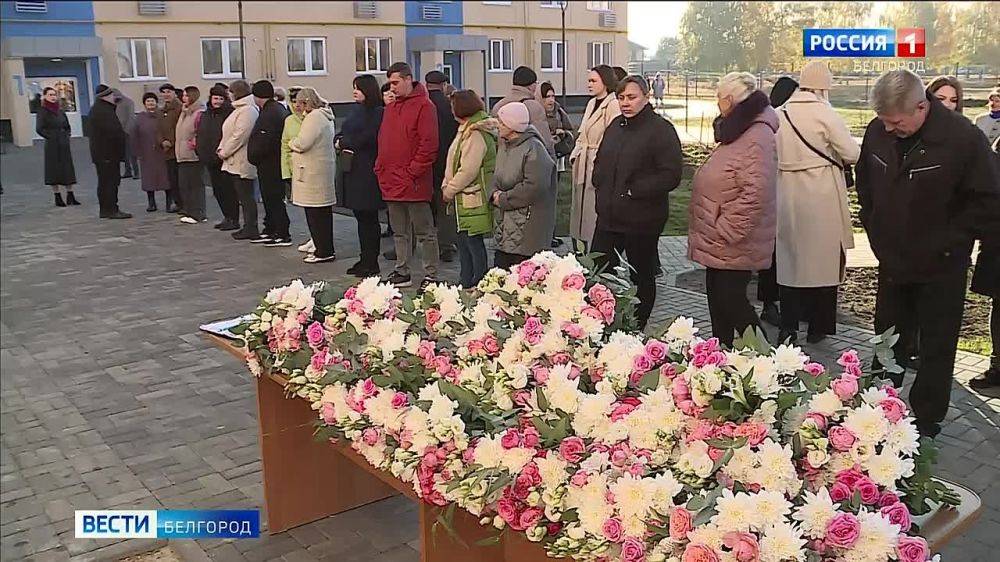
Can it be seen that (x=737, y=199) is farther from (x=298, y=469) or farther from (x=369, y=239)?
(x=369, y=239)

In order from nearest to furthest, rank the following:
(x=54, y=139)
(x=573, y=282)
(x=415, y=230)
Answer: (x=573, y=282), (x=415, y=230), (x=54, y=139)

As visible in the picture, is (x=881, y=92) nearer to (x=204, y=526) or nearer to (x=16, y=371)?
(x=204, y=526)

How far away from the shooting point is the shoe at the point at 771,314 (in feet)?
20.0

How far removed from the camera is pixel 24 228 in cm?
1130

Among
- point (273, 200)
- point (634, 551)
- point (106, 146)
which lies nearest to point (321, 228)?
point (273, 200)

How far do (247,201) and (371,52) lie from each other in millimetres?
7201

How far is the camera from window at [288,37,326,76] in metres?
17.9

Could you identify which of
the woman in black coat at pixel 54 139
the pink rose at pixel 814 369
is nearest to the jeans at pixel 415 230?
the pink rose at pixel 814 369

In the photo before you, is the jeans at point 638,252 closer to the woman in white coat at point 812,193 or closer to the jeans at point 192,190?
the woman in white coat at point 812,193

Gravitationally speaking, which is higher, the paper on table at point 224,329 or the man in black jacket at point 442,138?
the man in black jacket at point 442,138

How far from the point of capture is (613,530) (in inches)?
74.0

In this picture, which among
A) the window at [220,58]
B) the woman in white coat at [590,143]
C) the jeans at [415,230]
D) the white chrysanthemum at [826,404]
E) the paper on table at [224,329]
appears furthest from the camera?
the window at [220,58]

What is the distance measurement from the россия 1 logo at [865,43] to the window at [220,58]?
1829cm

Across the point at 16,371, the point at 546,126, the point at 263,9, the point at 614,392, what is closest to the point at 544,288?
the point at 614,392
